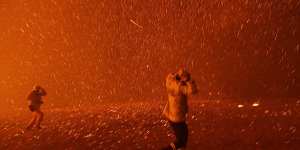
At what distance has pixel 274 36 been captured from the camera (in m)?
21.6

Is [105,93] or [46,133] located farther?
→ [105,93]

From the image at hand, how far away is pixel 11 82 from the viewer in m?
37.5

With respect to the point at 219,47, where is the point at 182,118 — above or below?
below

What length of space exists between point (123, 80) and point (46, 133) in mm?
22516

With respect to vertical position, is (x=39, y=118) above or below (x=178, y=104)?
below

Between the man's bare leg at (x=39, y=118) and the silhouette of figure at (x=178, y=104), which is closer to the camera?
the silhouette of figure at (x=178, y=104)

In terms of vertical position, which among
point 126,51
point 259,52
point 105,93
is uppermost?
point 126,51

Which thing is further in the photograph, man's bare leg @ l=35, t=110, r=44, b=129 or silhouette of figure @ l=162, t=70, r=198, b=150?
man's bare leg @ l=35, t=110, r=44, b=129

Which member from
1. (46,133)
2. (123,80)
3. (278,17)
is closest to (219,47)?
(278,17)

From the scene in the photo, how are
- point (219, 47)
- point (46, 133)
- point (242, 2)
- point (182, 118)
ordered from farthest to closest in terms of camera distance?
point (219, 47)
point (242, 2)
point (46, 133)
point (182, 118)

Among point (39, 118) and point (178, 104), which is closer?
point (178, 104)

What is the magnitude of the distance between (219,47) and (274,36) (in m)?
4.39

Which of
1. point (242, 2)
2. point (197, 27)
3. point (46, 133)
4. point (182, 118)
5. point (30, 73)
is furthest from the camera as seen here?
point (30, 73)

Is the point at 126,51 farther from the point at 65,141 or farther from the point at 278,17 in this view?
the point at 65,141
